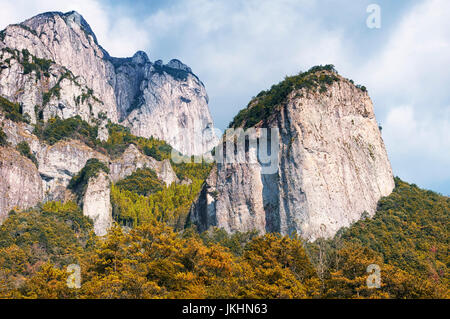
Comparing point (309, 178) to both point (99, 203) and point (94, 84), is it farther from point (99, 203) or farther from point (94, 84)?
point (94, 84)

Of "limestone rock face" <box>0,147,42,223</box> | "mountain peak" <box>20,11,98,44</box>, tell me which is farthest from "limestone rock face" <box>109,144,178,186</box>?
"mountain peak" <box>20,11,98,44</box>

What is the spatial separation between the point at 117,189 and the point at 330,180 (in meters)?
58.8

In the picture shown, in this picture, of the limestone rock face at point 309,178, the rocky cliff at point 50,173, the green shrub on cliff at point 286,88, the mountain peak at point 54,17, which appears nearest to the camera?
the limestone rock face at point 309,178

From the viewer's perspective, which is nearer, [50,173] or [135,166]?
[50,173]

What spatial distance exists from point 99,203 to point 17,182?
15.4 metres

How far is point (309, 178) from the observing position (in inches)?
2093

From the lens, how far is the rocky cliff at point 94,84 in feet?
355

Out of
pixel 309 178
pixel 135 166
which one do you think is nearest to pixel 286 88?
pixel 309 178

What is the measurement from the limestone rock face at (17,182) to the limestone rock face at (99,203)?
9504mm

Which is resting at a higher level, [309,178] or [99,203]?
[99,203]

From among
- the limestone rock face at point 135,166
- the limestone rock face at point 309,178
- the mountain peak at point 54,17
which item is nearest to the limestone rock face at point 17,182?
the limestone rock face at point 135,166

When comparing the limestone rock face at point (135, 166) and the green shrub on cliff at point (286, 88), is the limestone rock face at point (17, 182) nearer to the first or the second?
the limestone rock face at point (135, 166)
